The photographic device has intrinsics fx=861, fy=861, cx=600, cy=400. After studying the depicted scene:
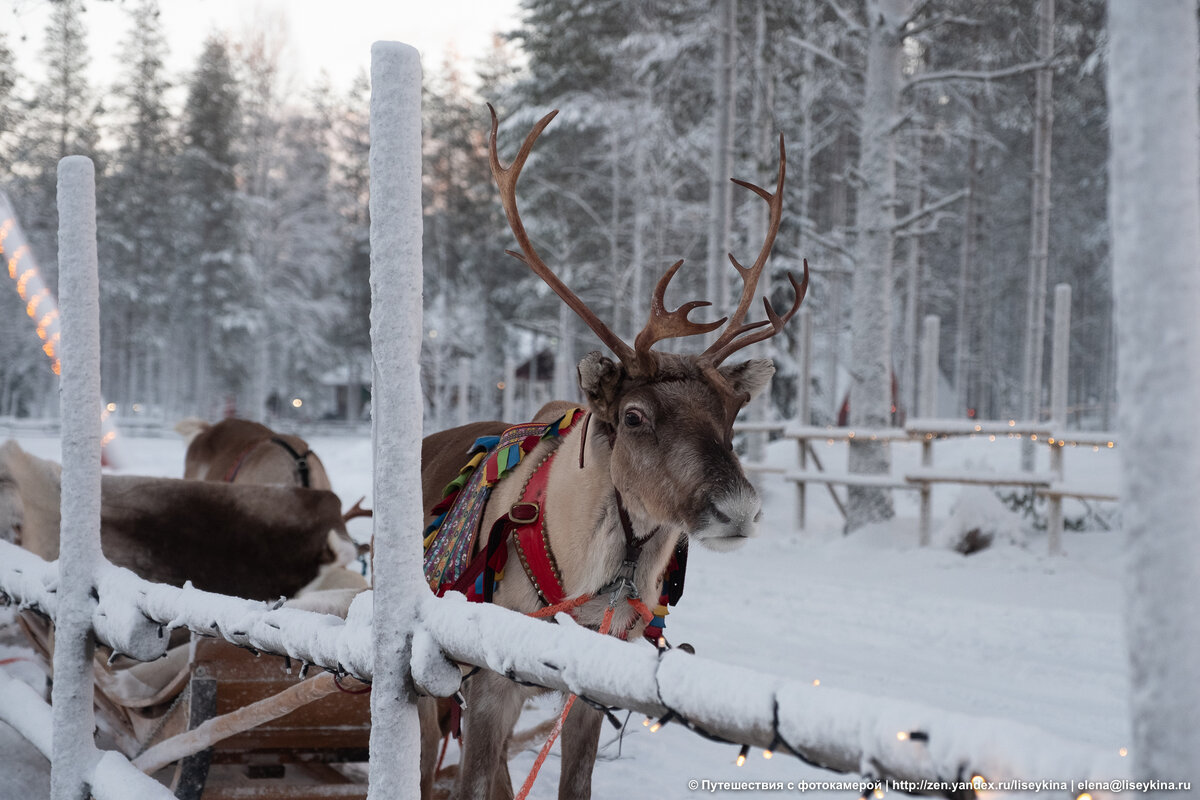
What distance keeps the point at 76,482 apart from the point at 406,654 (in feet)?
4.95

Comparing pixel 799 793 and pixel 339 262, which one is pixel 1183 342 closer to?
pixel 799 793

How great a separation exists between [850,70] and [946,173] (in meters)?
23.4

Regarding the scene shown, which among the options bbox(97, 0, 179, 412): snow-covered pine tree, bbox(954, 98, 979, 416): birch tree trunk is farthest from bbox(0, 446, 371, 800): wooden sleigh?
bbox(97, 0, 179, 412): snow-covered pine tree

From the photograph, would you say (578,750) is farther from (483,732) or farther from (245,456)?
(245,456)

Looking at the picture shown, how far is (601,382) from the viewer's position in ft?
8.45

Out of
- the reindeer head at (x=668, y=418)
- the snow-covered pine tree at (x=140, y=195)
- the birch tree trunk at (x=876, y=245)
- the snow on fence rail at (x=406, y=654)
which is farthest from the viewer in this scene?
the snow-covered pine tree at (x=140, y=195)

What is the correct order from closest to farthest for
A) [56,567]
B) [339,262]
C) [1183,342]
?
[1183,342]
[56,567]
[339,262]

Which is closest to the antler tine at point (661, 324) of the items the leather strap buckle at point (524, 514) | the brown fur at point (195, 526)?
the leather strap buckle at point (524, 514)

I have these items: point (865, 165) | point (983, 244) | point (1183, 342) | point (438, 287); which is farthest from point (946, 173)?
point (1183, 342)

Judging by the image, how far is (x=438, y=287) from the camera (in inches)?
1375

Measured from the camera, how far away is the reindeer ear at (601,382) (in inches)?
99.5

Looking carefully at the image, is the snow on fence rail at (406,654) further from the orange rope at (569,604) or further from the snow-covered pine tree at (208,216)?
the snow-covered pine tree at (208,216)

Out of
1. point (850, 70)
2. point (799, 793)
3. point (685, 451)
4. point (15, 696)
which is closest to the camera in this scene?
point (685, 451)

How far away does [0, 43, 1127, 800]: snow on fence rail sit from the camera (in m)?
0.93
